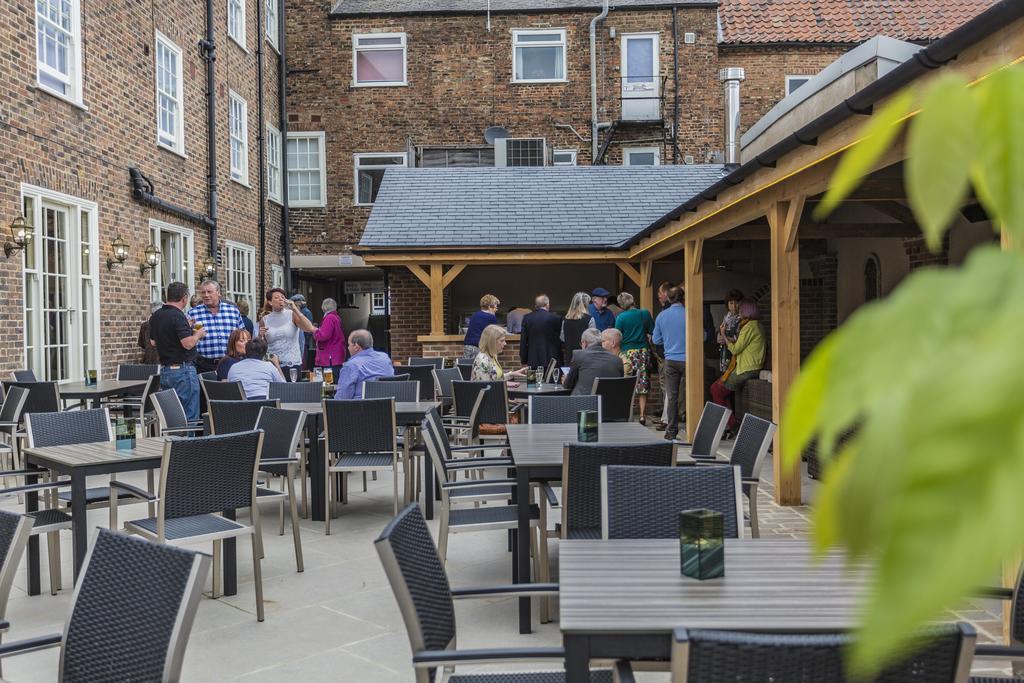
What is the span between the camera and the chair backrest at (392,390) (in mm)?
7621

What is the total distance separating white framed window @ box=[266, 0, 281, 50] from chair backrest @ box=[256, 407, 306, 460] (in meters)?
16.4

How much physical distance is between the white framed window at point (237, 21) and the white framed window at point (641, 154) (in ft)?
28.5

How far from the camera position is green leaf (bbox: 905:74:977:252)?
0.44 metres

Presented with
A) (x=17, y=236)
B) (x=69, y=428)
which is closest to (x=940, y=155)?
(x=69, y=428)

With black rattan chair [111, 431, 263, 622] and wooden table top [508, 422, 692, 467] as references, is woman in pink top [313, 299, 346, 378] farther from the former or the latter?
black rattan chair [111, 431, 263, 622]

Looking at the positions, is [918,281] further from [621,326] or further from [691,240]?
[621,326]

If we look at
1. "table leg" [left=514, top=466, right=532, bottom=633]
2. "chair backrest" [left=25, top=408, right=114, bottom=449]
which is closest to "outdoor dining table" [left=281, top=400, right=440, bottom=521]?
"chair backrest" [left=25, top=408, right=114, bottom=449]

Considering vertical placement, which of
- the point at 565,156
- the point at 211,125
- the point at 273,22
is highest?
the point at 273,22

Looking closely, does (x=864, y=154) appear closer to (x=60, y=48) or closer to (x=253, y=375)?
(x=253, y=375)

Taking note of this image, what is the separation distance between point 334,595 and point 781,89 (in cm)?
2040

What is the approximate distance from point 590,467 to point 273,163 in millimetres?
18211

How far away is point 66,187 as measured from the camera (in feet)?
35.8

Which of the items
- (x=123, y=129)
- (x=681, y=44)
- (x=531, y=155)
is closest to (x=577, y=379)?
(x=123, y=129)

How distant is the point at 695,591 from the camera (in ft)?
8.37
